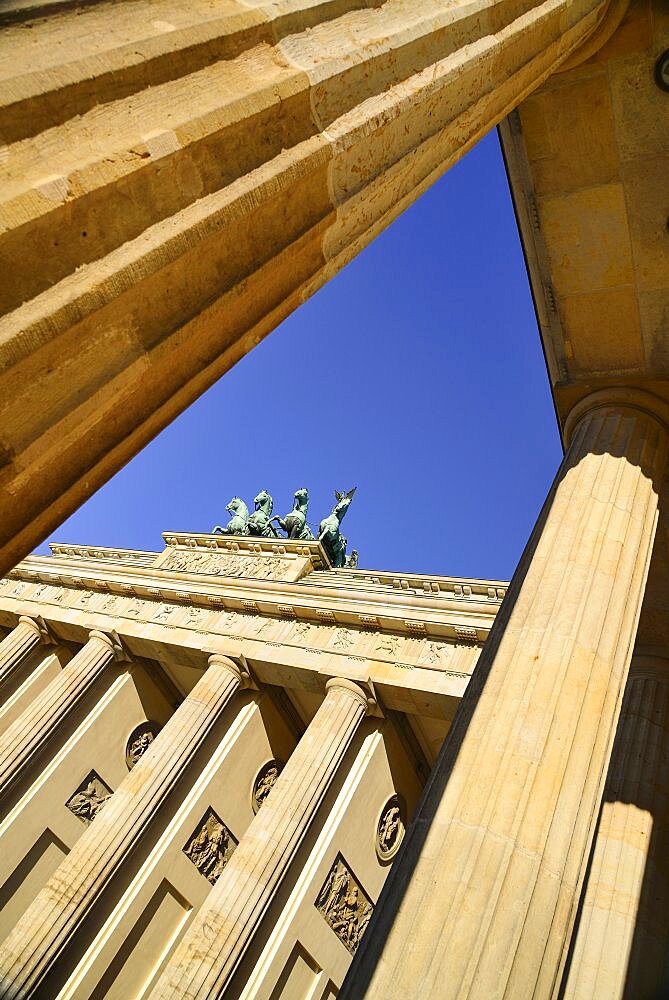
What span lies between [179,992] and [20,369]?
45.0 feet

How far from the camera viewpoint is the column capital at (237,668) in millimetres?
19859

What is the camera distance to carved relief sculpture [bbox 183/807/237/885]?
17656 mm

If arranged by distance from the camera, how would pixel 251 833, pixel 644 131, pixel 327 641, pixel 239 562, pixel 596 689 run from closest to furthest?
pixel 596 689, pixel 644 131, pixel 251 833, pixel 327 641, pixel 239 562

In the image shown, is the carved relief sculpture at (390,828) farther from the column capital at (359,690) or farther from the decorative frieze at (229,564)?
the decorative frieze at (229,564)

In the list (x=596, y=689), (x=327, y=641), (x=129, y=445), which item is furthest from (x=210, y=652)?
(x=129, y=445)

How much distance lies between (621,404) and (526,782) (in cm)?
620

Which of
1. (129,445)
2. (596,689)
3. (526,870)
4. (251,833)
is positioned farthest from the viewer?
(251,833)

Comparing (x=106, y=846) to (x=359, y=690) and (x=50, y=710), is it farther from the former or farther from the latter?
(x=359, y=690)

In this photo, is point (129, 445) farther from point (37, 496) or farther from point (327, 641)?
point (327, 641)

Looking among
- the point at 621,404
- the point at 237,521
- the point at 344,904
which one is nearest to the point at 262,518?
the point at 237,521

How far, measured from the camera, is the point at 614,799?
29.1 ft

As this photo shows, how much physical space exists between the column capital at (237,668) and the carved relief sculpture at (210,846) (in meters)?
3.58

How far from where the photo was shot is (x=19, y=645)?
25.4 metres

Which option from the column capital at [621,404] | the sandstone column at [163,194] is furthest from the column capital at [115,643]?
the sandstone column at [163,194]
